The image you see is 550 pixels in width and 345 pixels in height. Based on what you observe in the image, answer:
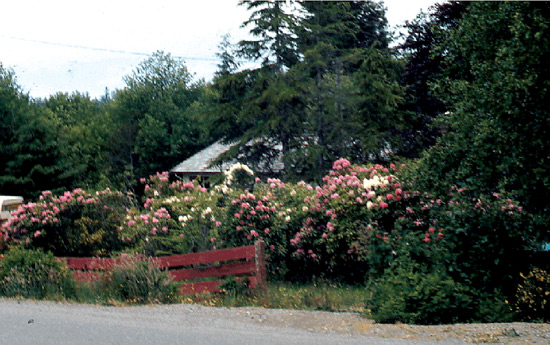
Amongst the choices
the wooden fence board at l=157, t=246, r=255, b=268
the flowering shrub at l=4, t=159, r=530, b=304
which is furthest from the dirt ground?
the wooden fence board at l=157, t=246, r=255, b=268

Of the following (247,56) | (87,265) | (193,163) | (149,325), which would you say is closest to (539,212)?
(149,325)

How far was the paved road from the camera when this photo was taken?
791 centimetres

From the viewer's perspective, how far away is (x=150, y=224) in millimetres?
16500

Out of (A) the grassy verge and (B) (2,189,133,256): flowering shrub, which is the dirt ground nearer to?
(A) the grassy verge

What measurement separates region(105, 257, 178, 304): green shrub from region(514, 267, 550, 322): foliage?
600 cm

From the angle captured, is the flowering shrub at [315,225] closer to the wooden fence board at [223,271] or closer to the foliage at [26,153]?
the wooden fence board at [223,271]

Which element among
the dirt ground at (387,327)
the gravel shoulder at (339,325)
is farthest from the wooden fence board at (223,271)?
the dirt ground at (387,327)

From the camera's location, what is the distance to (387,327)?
28.6 feet

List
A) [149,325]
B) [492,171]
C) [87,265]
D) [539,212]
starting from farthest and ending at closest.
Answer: [87,265], [492,171], [539,212], [149,325]

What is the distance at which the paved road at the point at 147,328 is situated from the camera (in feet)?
26.0

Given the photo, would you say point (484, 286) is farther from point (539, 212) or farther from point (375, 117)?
point (375, 117)

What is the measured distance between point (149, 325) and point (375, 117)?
23412 millimetres

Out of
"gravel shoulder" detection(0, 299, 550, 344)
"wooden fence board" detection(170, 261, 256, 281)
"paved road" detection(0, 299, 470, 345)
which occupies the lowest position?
"gravel shoulder" detection(0, 299, 550, 344)

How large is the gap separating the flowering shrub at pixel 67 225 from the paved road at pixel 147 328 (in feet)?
21.2
